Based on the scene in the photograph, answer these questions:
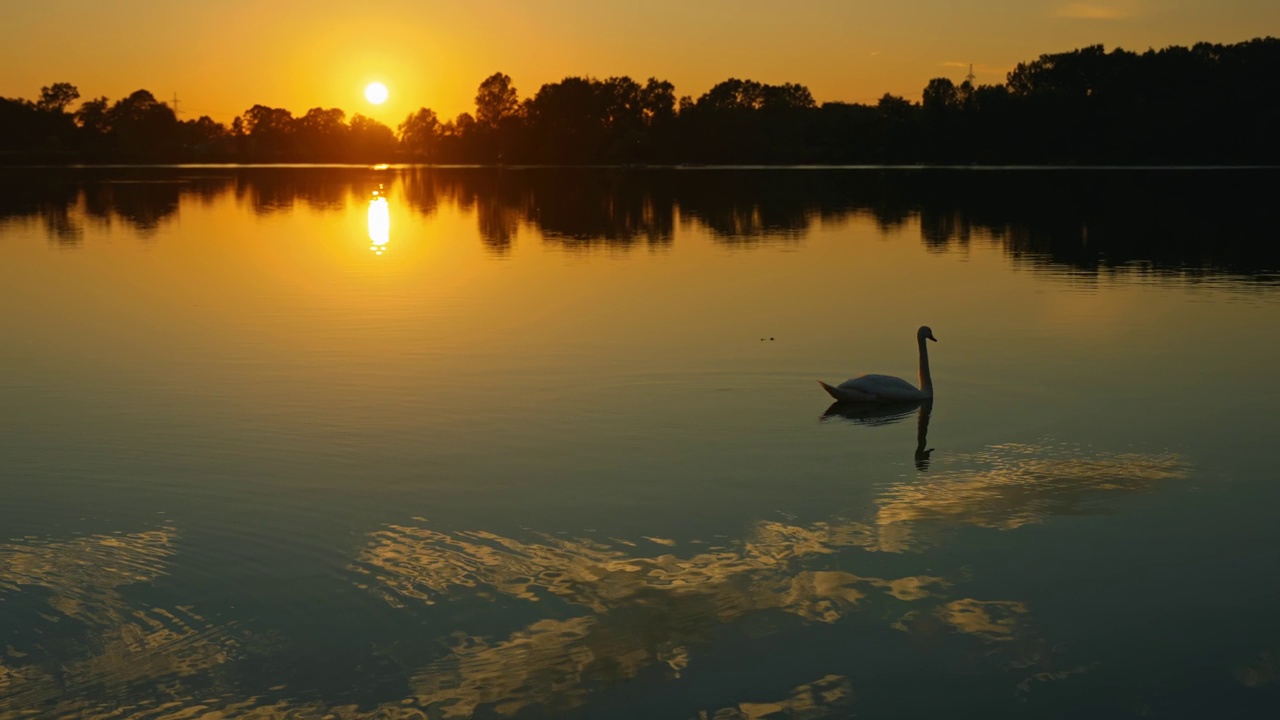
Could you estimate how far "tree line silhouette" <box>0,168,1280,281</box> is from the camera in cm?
3347

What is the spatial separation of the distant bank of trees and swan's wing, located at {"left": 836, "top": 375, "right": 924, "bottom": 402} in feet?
395

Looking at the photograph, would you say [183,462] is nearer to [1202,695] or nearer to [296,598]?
[296,598]

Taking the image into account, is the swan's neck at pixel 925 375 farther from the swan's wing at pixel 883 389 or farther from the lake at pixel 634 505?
the lake at pixel 634 505

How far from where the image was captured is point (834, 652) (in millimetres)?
7547

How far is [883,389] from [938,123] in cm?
13278

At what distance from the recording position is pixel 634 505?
10.3 metres

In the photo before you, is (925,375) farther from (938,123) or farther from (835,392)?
(938,123)

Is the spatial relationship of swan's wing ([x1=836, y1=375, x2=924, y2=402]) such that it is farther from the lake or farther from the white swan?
the lake

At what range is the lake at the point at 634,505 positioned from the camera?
7.28m

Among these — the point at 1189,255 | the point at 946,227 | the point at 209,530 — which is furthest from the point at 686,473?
the point at 946,227

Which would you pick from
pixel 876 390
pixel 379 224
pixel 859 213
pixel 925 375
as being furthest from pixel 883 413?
pixel 859 213

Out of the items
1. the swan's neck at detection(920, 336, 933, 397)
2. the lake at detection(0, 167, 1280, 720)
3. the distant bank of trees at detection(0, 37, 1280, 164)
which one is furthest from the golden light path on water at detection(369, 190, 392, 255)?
the distant bank of trees at detection(0, 37, 1280, 164)

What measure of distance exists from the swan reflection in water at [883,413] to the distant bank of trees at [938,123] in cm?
12041

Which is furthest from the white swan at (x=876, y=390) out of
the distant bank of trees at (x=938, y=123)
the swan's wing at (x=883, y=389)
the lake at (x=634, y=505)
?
the distant bank of trees at (x=938, y=123)
